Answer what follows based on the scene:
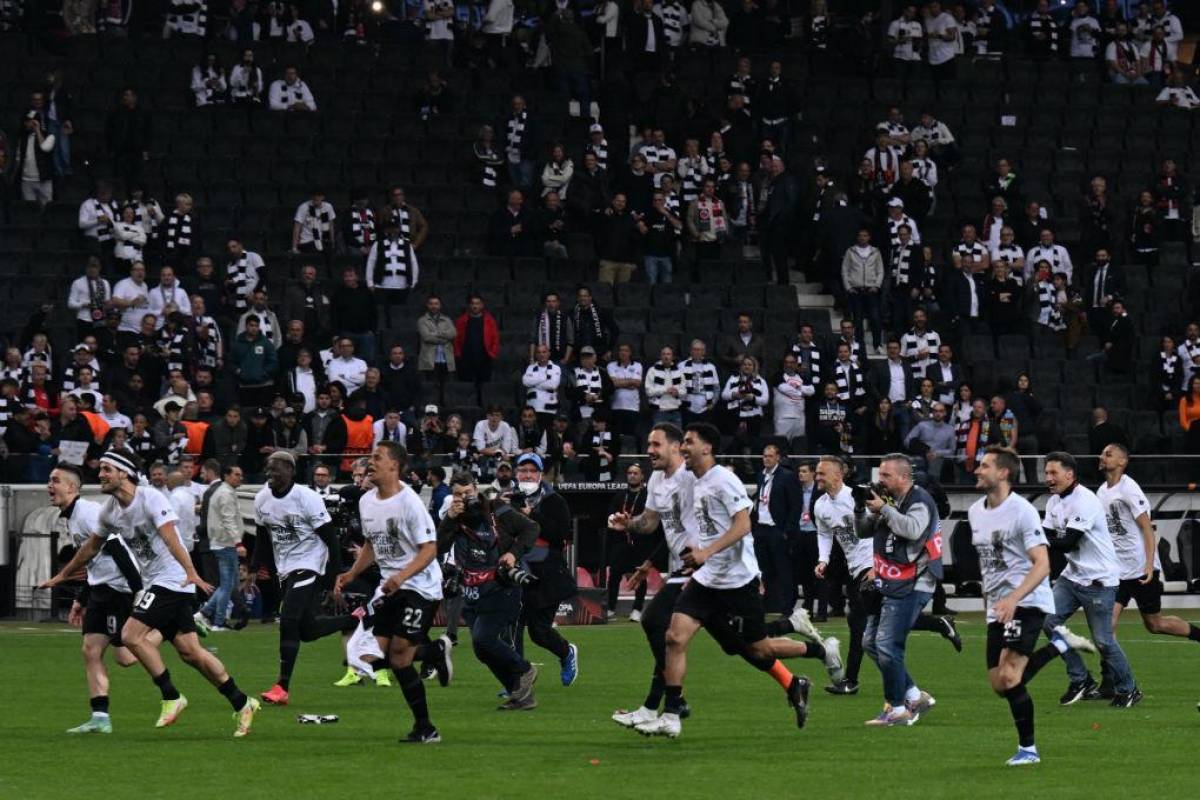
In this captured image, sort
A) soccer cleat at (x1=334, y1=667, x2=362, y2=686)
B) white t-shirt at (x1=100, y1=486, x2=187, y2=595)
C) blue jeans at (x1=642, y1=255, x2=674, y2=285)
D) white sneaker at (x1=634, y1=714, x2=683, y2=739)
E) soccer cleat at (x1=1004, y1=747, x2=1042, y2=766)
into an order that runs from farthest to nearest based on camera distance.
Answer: blue jeans at (x1=642, y1=255, x2=674, y2=285) < soccer cleat at (x1=334, y1=667, x2=362, y2=686) < white t-shirt at (x1=100, y1=486, x2=187, y2=595) < white sneaker at (x1=634, y1=714, x2=683, y2=739) < soccer cleat at (x1=1004, y1=747, x2=1042, y2=766)

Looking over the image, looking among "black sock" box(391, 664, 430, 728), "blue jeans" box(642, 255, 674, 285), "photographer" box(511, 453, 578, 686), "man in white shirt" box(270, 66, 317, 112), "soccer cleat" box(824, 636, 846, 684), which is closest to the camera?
"black sock" box(391, 664, 430, 728)

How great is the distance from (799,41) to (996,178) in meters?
5.89

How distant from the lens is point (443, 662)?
17.9 metres

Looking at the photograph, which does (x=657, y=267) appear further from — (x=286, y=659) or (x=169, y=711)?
(x=169, y=711)

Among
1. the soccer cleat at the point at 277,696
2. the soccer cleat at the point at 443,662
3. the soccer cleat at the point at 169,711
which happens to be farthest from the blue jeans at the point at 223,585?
the soccer cleat at the point at 169,711

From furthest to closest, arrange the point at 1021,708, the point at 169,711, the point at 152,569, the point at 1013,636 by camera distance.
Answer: the point at 169,711 < the point at 152,569 < the point at 1013,636 < the point at 1021,708

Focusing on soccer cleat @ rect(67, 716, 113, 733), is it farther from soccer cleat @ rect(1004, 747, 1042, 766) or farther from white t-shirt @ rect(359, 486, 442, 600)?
soccer cleat @ rect(1004, 747, 1042, 766)

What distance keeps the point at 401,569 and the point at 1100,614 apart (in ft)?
19.1

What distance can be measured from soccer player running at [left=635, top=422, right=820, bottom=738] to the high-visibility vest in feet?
45.8

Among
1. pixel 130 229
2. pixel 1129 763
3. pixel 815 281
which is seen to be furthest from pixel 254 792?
pixel 815 281

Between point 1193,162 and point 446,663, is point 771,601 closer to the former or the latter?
point 446,663

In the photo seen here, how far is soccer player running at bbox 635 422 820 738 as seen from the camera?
14.1 meters

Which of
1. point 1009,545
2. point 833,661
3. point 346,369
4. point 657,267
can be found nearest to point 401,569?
point 1009,545

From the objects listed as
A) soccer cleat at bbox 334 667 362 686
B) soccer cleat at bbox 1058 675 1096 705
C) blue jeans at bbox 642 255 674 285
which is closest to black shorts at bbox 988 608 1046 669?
soccer cleat at bbox 1058 675 1096 705
